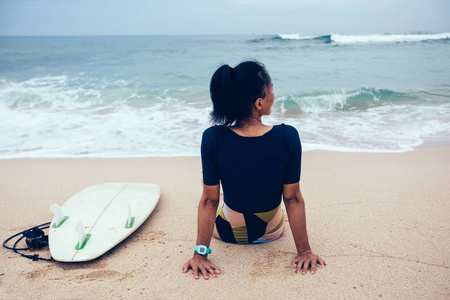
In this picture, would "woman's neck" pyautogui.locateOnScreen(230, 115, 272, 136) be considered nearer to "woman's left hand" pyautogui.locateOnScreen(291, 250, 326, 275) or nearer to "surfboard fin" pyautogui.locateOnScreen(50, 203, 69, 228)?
"woman's left hand" pyautogui.locateOnScreen(291, 250, 326, 275)

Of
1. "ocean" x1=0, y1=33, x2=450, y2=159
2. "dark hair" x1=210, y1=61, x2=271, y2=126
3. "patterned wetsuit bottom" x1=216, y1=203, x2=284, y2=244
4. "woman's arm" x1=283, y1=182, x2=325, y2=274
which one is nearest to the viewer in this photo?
"dark hair" x1=210, y1=61, x2=271, y2=126

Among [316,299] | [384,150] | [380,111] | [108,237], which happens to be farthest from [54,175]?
[380,111]

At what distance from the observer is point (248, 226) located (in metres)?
2.16

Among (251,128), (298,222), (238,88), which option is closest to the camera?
(238,88)

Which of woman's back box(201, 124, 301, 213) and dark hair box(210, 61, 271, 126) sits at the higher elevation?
dark hair box(210, 61, 271, 126)

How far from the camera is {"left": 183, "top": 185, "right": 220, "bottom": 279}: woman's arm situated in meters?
1.95

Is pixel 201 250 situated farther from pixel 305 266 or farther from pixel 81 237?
pixel 81 237

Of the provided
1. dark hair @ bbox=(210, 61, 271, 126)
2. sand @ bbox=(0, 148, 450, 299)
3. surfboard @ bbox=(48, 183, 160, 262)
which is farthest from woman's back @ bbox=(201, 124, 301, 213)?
surfboard @ bbox=(48, 183, 160, 262)

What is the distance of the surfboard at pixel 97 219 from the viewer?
2.18 m

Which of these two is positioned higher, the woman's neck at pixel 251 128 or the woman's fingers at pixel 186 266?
the woman's neck at pixel 251 128

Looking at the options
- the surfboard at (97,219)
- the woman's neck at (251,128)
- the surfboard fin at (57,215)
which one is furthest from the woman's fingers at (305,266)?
the surfboard fin at (57,215)

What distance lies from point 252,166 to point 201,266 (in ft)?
2.35

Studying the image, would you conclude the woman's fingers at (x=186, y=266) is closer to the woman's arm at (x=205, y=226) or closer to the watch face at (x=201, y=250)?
the woman's arm at (x=205, y=226)

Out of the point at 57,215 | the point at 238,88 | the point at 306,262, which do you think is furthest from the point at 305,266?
the point at 57,215
